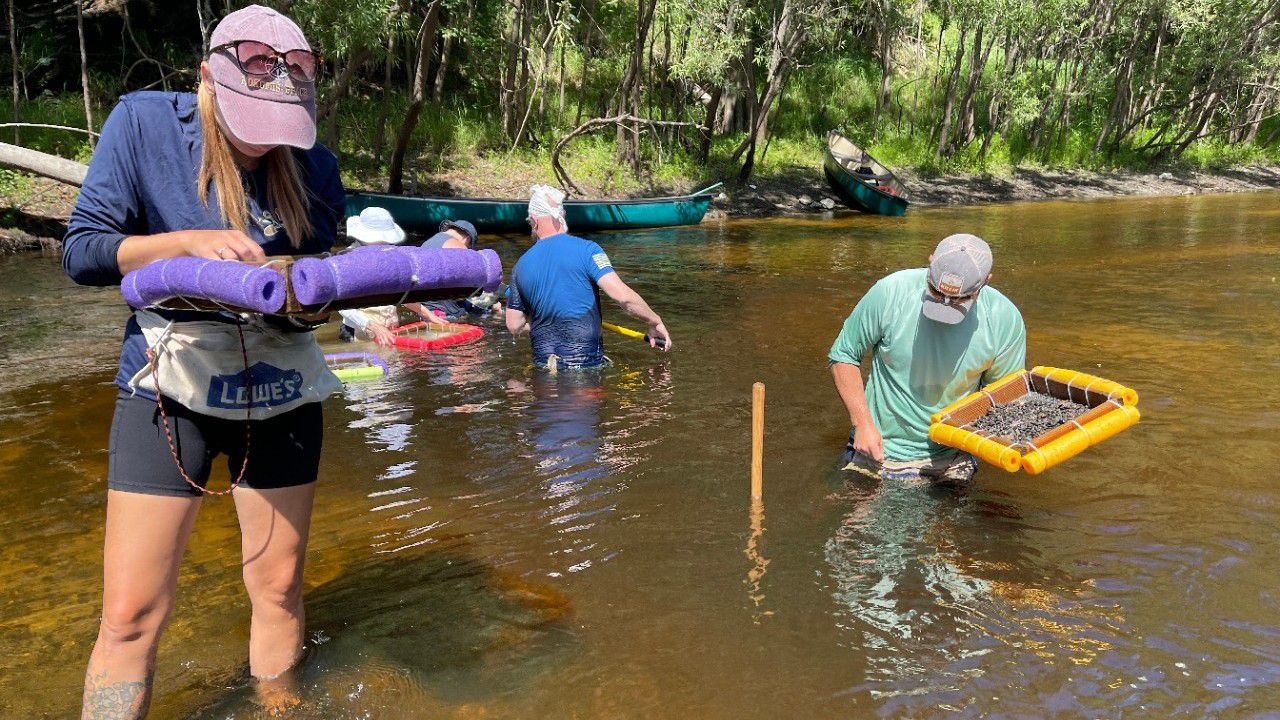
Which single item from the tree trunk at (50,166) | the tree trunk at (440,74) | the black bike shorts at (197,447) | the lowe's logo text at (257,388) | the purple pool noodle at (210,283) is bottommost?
the tree trunk at (50,166)

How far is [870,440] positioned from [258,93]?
131 inches

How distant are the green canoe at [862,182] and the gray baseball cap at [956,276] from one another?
825 inches

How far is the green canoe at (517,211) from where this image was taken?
1959 cm

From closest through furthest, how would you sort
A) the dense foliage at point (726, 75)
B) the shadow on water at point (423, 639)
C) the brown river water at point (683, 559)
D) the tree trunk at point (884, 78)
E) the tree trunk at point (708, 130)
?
the shadow on water at point (423, 639) → the brown river water at point (683, 559) → the dense foliage at point (726, 75) → the tree trunk at point (708, 130) → the tree trunk at point (884, 78)

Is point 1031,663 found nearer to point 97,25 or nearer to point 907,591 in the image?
point 907,591

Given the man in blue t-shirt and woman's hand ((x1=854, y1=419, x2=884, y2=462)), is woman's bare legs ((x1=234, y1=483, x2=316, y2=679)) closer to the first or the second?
woman's hand ((x1=854, y1=419, x2=884, y2=462))

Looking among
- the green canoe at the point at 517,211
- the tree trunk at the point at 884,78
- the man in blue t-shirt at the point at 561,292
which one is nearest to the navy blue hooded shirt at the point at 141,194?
the man in blue t-shirt at the point at 561,292

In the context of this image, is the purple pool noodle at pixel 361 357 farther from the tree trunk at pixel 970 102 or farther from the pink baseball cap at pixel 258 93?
the tree trunk at pixel 970 102

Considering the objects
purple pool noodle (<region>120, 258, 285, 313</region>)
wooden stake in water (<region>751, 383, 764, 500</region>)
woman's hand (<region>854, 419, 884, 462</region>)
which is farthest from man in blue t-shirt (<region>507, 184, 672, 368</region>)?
purple pool noodle (<region>120, 258, 285, 313</region>)

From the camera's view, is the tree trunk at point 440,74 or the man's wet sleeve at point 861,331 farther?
the tree trunk at point 440,74

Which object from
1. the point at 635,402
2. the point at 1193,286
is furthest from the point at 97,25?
the point at 1193,286

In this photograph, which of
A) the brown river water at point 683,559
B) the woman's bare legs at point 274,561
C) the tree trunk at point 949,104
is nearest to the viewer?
the woman's bare legs at point 274,561

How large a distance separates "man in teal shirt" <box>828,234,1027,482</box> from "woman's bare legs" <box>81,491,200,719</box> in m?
3.19

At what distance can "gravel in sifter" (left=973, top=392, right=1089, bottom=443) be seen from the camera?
4.57 m
